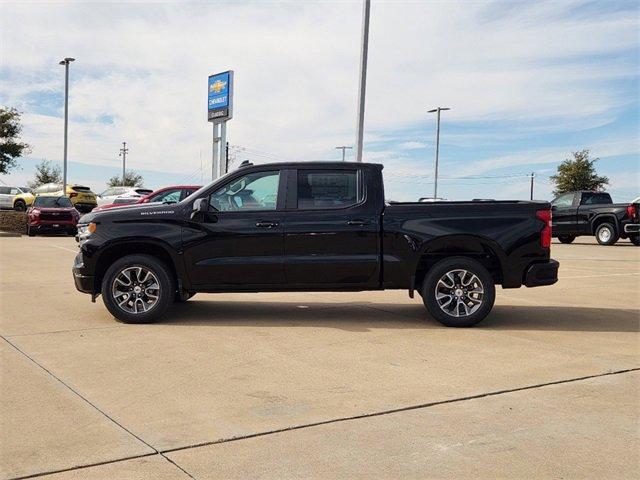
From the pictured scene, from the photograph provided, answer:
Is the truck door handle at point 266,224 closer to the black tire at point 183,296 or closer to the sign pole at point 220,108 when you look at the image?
the black tire at point 183,296

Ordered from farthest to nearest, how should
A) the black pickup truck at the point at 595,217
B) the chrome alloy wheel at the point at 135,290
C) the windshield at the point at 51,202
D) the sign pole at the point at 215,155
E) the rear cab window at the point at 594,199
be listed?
1. the sign pole at the point at 215,155
2. the windshield at the point at 51,202
3. the rear cab window at the point at 594,199
4. the black pickup truck at the point at 595,217
5. the chrome alloy wheel at the point at 135,290

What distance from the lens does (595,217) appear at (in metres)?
24.1

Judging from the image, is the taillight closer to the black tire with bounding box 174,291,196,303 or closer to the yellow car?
the black tire with bounding box 174,291,196,303

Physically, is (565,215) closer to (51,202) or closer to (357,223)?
(357,223)

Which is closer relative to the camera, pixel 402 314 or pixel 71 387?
pixel 71 387

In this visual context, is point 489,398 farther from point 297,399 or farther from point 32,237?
point 32,237

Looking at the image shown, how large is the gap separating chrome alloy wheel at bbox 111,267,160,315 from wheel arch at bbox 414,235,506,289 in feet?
10.0

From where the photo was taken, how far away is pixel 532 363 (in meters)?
6.04

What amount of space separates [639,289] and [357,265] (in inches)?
243

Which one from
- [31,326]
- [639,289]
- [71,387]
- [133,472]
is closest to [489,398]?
[133,472]

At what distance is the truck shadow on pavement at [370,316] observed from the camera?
7816 millimetres

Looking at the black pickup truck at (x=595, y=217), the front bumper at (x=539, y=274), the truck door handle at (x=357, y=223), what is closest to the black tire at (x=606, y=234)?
the black pickup truck at (x=595, y=217)

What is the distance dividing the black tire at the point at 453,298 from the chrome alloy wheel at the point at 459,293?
0.06 feet

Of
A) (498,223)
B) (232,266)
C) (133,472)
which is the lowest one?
(133,472)
